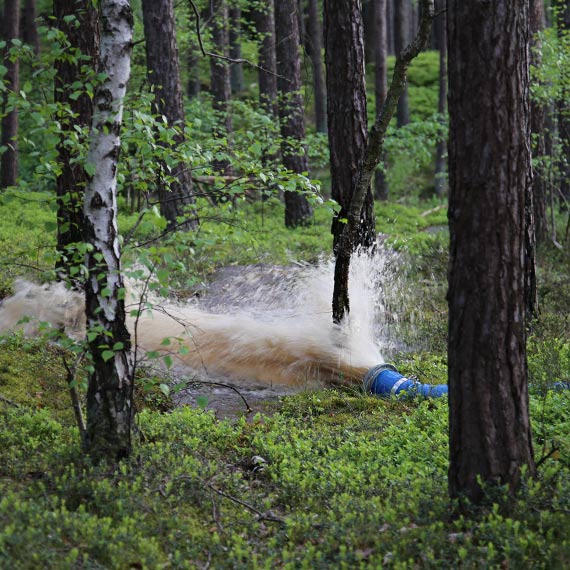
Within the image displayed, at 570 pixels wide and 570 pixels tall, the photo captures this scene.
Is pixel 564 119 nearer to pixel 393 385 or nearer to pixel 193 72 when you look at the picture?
pixel 393 385

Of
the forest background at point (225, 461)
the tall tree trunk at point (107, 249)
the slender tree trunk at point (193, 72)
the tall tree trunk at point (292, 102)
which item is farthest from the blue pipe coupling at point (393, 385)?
the slender tree trunk at point (193, 72)

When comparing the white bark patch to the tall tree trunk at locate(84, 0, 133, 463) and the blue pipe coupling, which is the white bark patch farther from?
the blue pipe coupling

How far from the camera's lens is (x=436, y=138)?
18969 mm

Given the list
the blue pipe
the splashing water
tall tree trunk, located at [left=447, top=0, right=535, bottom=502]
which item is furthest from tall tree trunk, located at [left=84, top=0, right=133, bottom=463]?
the blue pipe

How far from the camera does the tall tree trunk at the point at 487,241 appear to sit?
3.75 meters

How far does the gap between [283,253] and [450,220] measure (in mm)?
7549

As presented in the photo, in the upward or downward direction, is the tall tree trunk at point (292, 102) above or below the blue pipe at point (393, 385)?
above

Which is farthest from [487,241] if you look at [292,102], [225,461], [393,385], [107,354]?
[292,102]

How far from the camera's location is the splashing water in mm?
7316

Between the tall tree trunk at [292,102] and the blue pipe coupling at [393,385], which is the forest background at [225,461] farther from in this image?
the tall tree trunk at [292,102]

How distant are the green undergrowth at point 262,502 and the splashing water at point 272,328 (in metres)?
1.63

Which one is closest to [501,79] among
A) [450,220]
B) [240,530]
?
[450,220]

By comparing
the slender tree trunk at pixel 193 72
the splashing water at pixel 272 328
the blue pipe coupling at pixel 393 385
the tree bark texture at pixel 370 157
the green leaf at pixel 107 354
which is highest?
the slender tree trunk at pixel 193 72

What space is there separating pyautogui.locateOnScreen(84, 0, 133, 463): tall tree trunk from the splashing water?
2.34m
